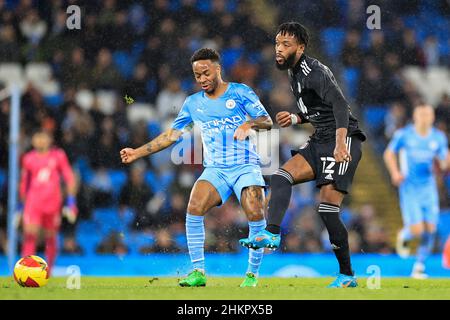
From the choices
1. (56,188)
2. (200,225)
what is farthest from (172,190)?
(200,225)

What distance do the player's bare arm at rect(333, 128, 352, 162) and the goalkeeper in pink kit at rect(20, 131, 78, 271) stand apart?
501cm

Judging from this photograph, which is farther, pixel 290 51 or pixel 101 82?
pixel 101 82

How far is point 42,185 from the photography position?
1080 cm

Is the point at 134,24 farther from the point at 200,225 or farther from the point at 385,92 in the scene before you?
the point at 200,225

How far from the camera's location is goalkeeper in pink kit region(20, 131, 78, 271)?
10602 mm

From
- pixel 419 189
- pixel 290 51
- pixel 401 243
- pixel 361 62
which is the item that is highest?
pixel 361 62

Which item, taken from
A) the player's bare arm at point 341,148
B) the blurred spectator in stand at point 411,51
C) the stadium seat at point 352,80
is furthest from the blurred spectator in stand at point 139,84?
the player's bare arm at point 341,148

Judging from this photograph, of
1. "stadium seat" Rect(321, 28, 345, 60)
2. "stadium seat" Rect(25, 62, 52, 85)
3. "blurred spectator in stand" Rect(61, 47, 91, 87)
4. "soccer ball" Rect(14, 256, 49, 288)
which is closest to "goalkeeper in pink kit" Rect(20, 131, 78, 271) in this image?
"blurred spectator in stand" Rect(61, 47, 91, 87)

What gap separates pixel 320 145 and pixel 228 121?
86cm

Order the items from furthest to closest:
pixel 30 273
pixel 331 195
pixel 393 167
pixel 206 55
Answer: pixel 393 167, pixel 206 55, pixel 30 273, pixel 331 195

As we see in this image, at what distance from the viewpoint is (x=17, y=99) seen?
1091 cm

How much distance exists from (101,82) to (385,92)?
3711mm

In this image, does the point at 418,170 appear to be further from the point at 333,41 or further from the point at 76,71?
the point at 76,71

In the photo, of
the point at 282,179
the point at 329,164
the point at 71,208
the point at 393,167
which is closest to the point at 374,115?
the point at 393,167
